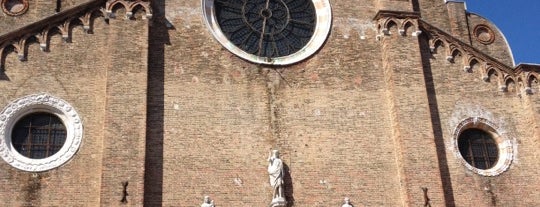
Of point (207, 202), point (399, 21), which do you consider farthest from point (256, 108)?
point (399, 21)

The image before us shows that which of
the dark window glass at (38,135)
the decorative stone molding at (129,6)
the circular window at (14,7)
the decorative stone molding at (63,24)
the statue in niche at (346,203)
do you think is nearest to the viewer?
the dark window glass at (38,135)

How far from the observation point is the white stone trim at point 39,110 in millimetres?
14844

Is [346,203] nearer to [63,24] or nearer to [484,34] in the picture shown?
[484,34]

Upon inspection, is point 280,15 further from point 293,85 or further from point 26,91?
point 26,91

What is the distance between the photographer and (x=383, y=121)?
57.1 feet

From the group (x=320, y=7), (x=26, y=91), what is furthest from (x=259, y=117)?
(x=26, y=91)

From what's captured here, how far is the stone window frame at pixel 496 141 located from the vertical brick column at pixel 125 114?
770 cm

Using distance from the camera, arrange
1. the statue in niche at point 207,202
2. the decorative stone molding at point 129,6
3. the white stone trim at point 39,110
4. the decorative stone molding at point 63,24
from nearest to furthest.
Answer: the white stone trim at point 39,110 < the statue in niche at point 207,202 < the decorative stone molding at point 63,24 < the decorative stone molding at point 129,6

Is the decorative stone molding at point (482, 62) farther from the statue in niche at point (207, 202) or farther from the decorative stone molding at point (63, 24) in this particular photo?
the decorative stone molding at point (63, 24)

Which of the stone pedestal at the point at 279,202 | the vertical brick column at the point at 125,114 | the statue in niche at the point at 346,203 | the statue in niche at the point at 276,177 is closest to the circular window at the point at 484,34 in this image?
the statue in niche at the point at 346,203

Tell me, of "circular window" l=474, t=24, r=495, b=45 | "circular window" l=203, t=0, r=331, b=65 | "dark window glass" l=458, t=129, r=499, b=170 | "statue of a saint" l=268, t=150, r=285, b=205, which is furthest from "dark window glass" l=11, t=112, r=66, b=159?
"circular window" l=474, t=24, r=495, b=45

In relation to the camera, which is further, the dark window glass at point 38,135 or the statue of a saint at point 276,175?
the statue of a saint at point 276,175

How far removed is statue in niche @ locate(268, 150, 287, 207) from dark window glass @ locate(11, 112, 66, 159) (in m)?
4.59

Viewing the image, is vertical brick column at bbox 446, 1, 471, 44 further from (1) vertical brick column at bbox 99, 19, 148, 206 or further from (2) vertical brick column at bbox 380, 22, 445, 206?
(1) vertical brick column at bbox 99, 19, 148, 206
